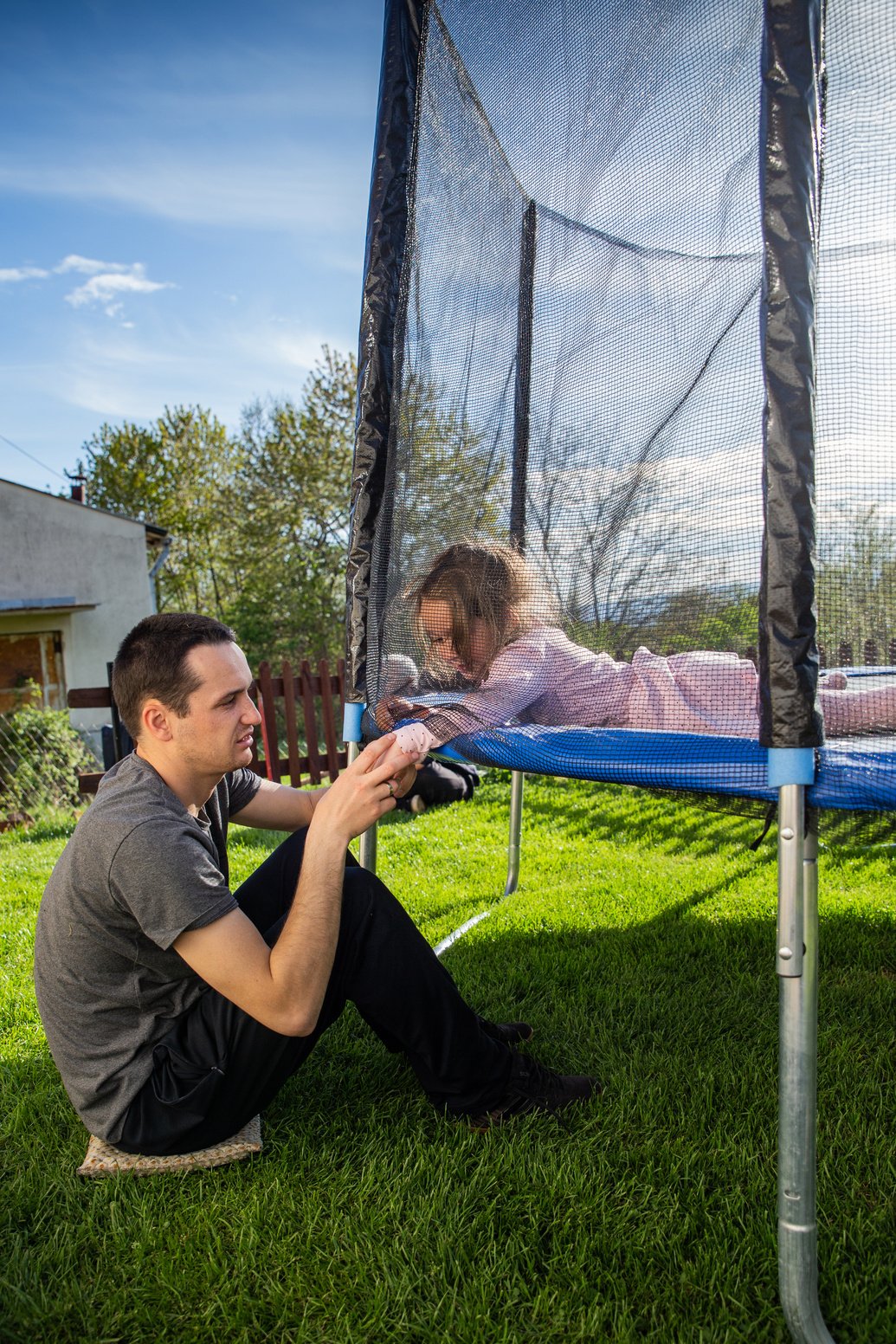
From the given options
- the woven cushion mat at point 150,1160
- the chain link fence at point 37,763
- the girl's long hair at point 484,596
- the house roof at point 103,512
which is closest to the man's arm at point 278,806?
the girl's long hair at point 484,596

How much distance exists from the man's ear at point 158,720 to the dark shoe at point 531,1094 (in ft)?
3.12

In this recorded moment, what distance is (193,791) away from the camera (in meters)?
1.68

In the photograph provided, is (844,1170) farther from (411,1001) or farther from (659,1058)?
(411,1001)

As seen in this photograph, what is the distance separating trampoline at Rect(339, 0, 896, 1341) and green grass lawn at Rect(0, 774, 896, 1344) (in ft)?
0.81

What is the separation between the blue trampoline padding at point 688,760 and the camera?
46.8 inches

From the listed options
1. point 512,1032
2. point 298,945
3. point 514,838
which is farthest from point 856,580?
point 514,838

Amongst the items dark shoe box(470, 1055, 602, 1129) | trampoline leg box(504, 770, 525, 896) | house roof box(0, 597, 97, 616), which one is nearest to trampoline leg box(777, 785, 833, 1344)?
dark shoe box(470, 1055, 602, 1129)

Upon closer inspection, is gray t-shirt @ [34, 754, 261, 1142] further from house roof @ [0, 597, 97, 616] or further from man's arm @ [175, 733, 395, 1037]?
house roof @ [0, 597, 97, 616]

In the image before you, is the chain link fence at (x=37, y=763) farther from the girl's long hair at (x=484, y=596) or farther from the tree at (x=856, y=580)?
the tree at (x=856, y=580)

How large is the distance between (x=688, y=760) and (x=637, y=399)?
26.1 inches

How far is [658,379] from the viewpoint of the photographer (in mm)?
1532

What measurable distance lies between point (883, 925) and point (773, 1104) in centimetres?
125

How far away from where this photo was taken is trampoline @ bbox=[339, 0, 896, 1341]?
1.18m

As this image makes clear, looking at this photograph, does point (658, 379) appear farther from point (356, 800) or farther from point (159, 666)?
point (159, 666)
